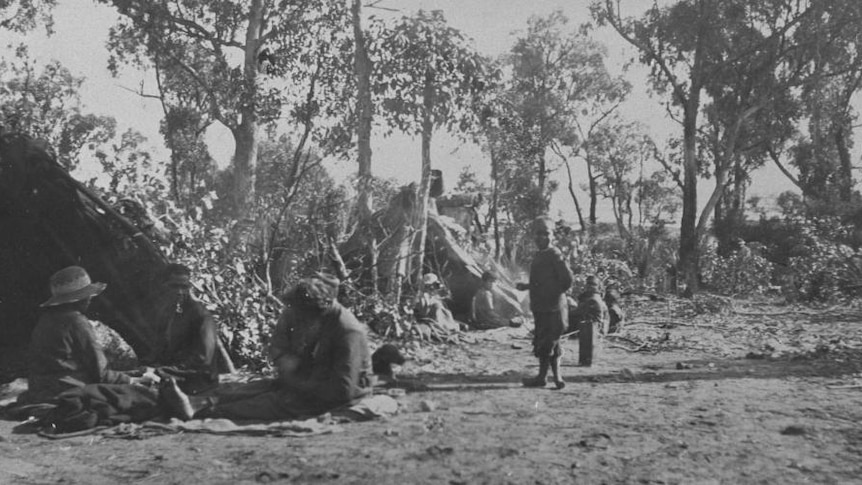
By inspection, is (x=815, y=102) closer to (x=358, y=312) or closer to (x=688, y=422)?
(x=358, y=312)

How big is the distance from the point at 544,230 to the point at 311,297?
2.57 meters

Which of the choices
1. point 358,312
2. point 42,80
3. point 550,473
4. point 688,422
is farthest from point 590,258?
point 42,80

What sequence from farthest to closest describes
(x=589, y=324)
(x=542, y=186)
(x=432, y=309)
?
(x=542, y=186)
(x=432, y=309)
(x=589, y=324)

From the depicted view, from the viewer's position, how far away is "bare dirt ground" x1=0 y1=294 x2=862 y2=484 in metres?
4.55

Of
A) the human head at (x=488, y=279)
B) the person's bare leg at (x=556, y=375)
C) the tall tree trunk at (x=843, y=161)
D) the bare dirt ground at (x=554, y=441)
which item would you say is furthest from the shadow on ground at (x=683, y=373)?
the tall tree trunk at (x=843, y=161)

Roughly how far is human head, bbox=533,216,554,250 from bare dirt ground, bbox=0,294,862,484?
1416 mm

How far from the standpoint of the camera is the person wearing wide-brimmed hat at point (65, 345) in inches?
228

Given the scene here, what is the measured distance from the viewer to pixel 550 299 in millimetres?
7332

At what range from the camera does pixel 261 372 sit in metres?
8.37

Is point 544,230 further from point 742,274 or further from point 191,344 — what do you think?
point 742,274

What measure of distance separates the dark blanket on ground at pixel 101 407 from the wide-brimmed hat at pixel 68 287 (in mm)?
673

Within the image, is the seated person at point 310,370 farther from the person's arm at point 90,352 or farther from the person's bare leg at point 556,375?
the person's bare leg at point 556,375

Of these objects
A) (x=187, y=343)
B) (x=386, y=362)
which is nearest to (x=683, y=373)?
(x=386, y=362)

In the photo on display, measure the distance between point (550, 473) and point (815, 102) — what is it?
2555 centimetres
